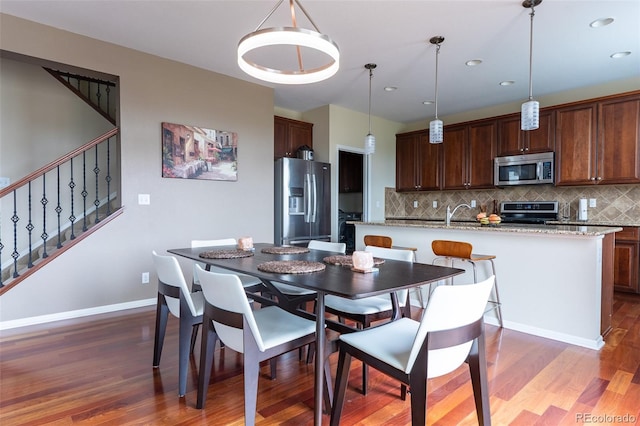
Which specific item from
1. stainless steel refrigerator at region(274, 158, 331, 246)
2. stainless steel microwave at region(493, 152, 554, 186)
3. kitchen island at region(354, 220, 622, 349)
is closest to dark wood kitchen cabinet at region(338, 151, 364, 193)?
stainless steel refrigerator at region(274, 158, 331, 246)

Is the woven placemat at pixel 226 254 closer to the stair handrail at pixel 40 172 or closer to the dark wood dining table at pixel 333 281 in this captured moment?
the dark wood dining table at pixel 333 281

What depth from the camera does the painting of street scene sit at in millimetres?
3680

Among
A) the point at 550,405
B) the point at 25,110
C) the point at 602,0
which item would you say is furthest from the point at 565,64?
the point at 25,110

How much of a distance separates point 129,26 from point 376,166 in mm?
4085

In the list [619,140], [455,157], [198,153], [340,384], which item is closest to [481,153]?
[455,157]

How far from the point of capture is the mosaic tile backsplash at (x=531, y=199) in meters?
4.27

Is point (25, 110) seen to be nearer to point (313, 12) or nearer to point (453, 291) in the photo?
point (313, 12)

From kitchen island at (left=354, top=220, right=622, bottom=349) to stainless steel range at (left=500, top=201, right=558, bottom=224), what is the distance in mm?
1924

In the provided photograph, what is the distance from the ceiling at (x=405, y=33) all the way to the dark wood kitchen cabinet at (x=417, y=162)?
1478 mm

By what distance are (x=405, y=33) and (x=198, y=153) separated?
248 centimetres

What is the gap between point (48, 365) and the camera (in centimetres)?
224

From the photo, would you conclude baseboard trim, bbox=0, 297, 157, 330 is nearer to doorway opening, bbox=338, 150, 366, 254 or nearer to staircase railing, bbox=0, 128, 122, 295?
staircase railing, bbox=0, 128, 122, 295

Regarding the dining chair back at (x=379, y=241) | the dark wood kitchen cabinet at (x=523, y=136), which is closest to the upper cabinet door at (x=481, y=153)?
the dark wood kitchen cabinet at (x=523, y=136)

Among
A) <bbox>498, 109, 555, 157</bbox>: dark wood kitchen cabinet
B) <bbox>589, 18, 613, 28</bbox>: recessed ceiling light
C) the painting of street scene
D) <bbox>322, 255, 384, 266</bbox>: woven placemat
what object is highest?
<bbox>589, 18, 613, 28</bbox>: recessed ceiling light
